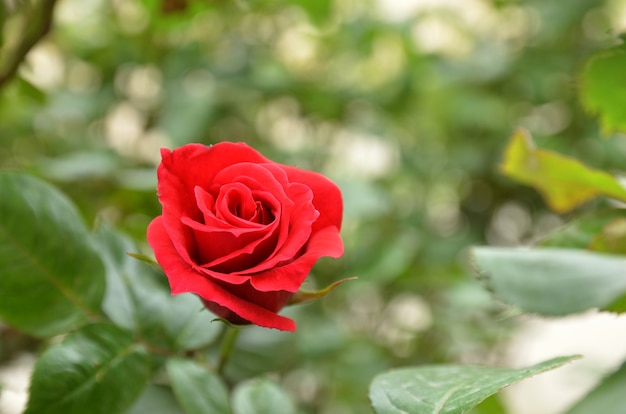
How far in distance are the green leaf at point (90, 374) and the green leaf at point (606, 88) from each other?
0.27 metres

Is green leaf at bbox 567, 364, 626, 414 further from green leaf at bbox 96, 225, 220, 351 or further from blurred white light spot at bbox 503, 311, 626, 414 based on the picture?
blurred white light spot at bbox 503, 311, 626, 414

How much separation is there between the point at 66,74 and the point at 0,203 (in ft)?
2.14

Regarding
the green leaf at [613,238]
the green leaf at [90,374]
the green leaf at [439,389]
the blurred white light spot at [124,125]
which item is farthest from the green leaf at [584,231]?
the blurred white light spot at [124,125]

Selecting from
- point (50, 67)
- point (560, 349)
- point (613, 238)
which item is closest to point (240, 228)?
point (613, 238)

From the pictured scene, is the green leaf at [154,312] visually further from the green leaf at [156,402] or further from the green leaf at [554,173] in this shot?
the green leaf at [554,173]

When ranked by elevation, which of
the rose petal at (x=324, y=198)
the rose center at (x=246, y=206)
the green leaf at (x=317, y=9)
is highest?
the green leaf at (x=317, y=9)

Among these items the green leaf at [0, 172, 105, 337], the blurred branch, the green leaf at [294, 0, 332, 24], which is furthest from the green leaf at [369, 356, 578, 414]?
the green leaf at [294, 0, 332, 24]

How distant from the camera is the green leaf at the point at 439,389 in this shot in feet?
0.74

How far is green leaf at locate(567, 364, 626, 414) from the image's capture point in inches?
10.7

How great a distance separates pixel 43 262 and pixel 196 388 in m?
0.09

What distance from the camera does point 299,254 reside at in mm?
238

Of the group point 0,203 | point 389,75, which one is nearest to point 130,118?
point 389,75

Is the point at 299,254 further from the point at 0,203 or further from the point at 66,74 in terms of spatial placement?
the point at 66,74

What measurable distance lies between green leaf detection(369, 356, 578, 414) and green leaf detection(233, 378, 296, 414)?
0.07 metres
